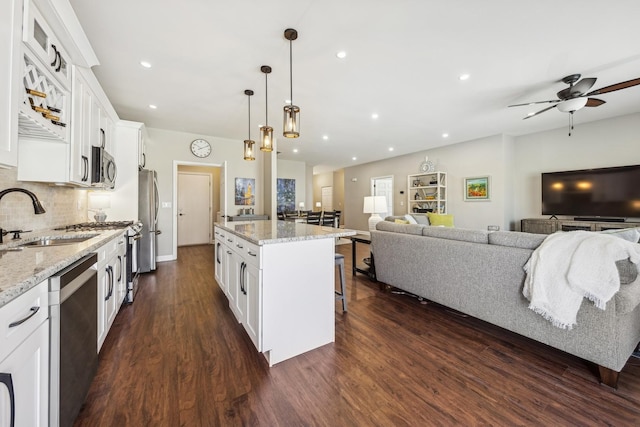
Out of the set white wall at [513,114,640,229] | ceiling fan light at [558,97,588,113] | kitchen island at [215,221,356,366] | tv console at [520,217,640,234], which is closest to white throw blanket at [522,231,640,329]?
kitchen island at [215,221,356,366]

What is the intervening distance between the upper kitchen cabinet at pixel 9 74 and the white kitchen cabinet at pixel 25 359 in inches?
31.7

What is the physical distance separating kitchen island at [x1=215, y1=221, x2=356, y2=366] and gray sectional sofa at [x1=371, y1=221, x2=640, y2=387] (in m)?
1.12

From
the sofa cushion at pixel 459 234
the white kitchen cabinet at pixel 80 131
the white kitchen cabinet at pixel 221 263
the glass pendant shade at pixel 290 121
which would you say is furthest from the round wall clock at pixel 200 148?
the sofa cushion at pixel 459 234

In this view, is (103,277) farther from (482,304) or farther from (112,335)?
(482,304)

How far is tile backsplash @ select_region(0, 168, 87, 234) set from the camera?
6.08 feet

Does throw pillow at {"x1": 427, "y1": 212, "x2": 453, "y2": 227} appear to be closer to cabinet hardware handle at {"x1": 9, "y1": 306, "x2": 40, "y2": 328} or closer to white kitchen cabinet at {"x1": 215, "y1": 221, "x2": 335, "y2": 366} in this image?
white kitchen cabinet at {"x1": 215, "y1": 221, "x2": 335, "y2": 366}

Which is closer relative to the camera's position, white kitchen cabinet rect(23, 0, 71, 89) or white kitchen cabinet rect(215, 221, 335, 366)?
white kitchen cabinet rect(23, 0, 71, 89)

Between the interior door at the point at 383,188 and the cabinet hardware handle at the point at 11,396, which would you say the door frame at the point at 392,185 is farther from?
the cabinet hardware handle at the point at 11,396

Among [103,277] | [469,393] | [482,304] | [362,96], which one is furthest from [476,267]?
[103,277]

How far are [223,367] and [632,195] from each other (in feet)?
21.7

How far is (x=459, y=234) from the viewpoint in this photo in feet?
8.11

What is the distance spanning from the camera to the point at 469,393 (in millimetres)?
1533

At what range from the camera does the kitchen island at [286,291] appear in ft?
5.81

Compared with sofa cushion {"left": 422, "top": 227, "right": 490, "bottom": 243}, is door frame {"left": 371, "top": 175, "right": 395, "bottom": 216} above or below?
above
